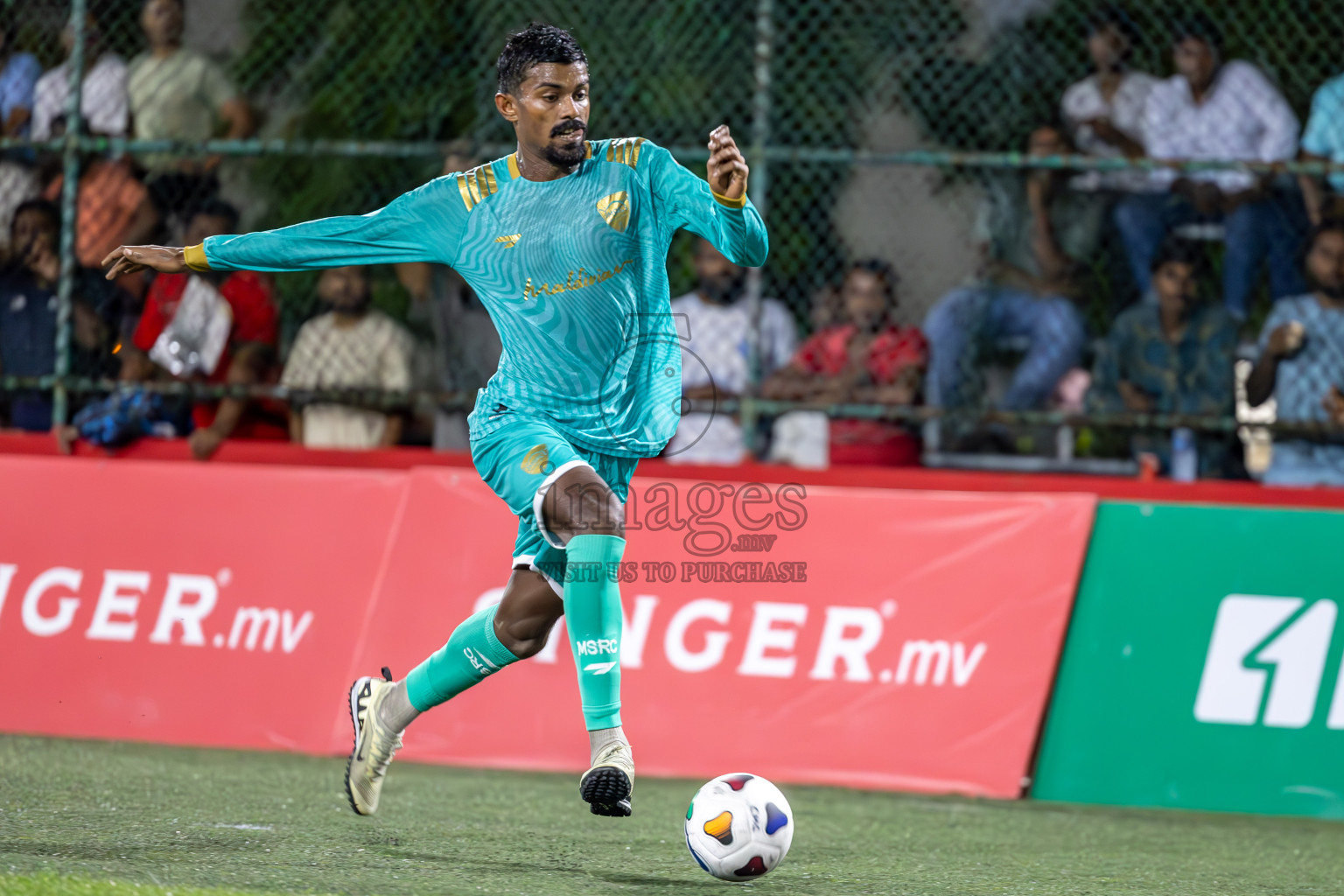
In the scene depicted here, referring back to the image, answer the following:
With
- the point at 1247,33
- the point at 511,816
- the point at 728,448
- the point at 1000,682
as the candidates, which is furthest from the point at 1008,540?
the point at 1247,33

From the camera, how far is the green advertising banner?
248 inches

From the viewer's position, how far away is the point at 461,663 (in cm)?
488

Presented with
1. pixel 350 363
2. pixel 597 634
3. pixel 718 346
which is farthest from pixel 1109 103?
pixel 597 634

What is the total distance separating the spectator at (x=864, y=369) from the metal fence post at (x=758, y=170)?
1.04ft

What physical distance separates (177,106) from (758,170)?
3.23 meters

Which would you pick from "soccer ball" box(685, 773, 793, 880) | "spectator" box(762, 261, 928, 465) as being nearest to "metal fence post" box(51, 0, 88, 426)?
"spectator" box(762, 261, 928, 465)

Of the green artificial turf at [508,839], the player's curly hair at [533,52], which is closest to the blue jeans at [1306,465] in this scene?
the green artificial turf at [508,839]

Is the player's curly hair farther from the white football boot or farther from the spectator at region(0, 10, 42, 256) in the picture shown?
the spectator at region(0, 10, 42, 256)

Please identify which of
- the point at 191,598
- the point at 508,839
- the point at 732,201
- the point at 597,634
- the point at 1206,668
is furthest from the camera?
the point at 191,598

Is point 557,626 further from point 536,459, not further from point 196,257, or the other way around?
point 196,257

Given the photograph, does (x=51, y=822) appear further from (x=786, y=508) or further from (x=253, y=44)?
(x=253, y=44)

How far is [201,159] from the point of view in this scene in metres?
8.35

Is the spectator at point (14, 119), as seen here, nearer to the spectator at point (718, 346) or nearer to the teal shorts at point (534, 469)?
the spectator at point (718, 346)

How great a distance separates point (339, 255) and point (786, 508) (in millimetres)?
2679
